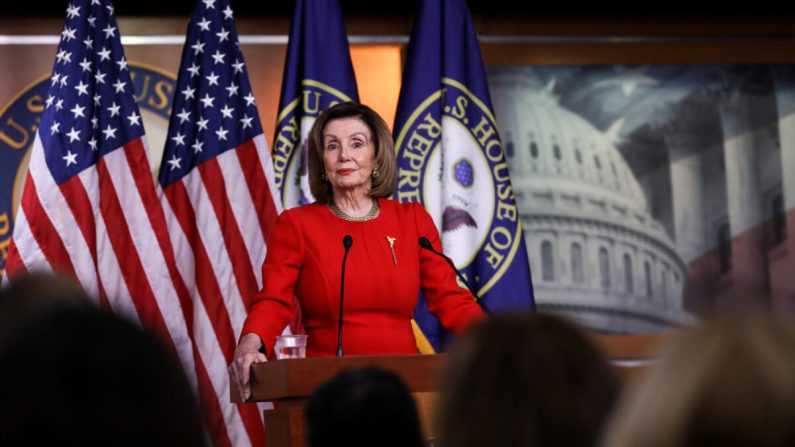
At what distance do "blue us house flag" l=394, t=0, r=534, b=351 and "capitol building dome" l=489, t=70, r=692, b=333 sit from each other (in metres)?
0.40

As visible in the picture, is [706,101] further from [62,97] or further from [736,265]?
[62,97]

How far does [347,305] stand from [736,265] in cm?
275

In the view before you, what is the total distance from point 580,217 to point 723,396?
4.79 m

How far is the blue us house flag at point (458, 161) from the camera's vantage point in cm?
522

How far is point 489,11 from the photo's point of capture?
5789mm

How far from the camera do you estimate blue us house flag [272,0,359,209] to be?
5156 millimetres

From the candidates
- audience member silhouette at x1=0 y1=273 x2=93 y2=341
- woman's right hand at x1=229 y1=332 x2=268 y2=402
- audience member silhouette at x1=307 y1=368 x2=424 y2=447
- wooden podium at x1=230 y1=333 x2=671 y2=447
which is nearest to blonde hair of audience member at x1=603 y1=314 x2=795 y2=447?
audience member silhouette at x1=307 y1=368 x2=424 y2=447

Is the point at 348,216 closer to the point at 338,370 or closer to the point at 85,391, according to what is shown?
the point at 338,370

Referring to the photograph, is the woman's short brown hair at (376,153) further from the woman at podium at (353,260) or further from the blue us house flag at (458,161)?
the blue us house flag at (458,161)

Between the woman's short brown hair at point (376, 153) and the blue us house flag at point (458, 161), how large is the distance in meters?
1.22

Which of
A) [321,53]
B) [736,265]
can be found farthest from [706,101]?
[321,53]

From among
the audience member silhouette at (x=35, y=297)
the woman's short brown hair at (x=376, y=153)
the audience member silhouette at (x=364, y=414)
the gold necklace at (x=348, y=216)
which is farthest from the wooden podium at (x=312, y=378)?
the audience member silhouette at (x=35, y=297)

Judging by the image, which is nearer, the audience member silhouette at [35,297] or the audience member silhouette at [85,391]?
the audience member silhouette at [85,391]

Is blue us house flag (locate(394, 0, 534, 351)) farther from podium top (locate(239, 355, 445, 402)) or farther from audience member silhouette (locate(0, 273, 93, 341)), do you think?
audience member silhouette (locate(0, 273, 93, 341))
